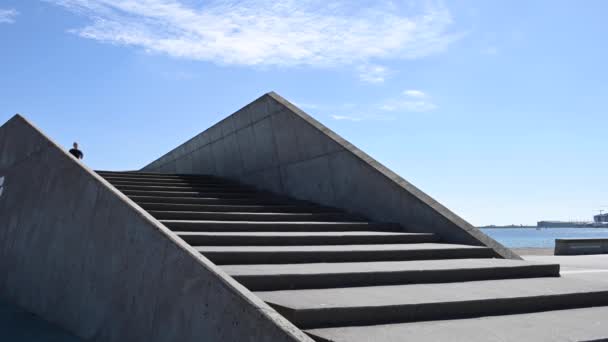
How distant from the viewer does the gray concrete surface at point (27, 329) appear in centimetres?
497

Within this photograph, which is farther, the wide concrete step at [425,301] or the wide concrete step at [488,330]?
the wide concrete step at [425,301]

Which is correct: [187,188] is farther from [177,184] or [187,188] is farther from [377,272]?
[377,272]

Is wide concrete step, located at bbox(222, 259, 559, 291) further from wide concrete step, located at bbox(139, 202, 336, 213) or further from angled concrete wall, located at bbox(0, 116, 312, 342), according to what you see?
wide concrete step, located at bbox(139, 202, 336, 213)

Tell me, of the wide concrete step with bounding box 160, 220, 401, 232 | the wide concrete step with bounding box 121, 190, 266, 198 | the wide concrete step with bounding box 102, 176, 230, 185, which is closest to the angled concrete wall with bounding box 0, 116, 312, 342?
the wide concrete step with bounding box 160, 220, 401, 232

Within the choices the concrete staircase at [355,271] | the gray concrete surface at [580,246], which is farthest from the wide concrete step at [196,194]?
the gray concrete surface at [580,246]

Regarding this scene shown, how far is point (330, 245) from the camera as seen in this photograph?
19.8 ft

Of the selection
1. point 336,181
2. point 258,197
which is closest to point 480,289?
point 336,181

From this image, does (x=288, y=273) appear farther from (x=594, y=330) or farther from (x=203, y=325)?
(x=594, y=330)

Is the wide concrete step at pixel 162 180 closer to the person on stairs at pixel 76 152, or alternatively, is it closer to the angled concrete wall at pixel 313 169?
the angled concrete wall at pixel 313 169

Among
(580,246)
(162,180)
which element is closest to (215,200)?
(162,180)

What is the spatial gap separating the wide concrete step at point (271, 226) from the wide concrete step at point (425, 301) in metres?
1.98

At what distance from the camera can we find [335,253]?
5.43m

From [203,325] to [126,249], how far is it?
4.37 feet

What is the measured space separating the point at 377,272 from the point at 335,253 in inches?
27.3
